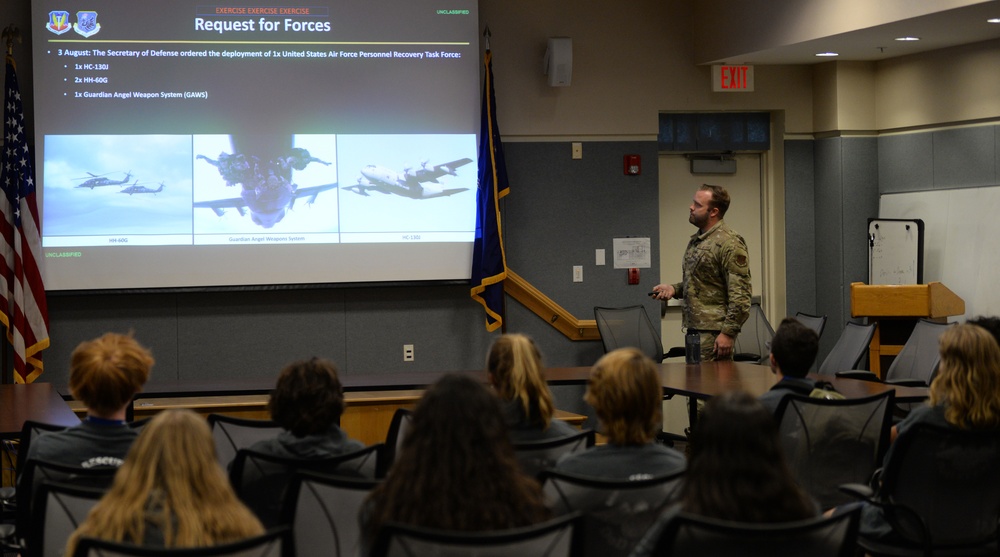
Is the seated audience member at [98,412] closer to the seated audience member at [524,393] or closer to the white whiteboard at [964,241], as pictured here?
the seated audience member at [524,393]

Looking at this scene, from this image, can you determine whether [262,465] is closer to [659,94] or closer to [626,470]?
[626,470]

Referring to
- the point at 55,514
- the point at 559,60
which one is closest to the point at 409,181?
the point at 559,60

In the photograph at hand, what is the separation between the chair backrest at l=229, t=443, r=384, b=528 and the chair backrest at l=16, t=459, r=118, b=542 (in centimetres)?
35

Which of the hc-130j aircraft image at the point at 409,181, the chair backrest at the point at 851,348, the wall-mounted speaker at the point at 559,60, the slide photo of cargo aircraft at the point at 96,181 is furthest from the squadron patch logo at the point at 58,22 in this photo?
the chair backrest at the point at 851,348

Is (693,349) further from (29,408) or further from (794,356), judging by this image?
(29,408)

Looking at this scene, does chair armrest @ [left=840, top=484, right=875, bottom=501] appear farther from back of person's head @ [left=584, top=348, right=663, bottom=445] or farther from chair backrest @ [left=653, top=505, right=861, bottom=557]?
chair backrest @ [left=653, top=505, right=861, bottom=557]

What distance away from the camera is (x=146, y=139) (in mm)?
7191

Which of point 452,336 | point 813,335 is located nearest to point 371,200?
point 452,336

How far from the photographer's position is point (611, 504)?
8.48 ft

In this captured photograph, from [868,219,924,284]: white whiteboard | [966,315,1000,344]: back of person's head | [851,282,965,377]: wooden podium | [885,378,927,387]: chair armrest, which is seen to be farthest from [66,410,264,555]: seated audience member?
[868,219,924,284]: white whiteboard

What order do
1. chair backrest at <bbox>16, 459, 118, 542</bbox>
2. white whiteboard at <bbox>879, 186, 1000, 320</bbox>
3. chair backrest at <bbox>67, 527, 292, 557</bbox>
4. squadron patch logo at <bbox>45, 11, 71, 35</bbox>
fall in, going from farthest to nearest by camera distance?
white whiteboard at <bbox>879, 186, 1000, 320</bbox> → squadron patch logo at <bbox>45, 11, 71, 35</bbox> → chair backrest at <bbox>16, 459, 118, 542</bbox> → chair backrest at <bbox>67, 527, 292, 557</bbox>

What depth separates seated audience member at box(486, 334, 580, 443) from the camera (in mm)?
3342

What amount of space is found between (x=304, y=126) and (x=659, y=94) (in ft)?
9.03

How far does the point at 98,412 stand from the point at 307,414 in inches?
24.6
